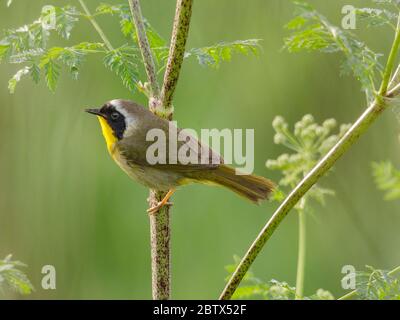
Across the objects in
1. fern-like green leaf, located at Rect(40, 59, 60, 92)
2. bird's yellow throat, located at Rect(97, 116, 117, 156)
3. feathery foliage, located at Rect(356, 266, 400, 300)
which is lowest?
feathery foliage, located at Rect(356, 266, 400, 300)

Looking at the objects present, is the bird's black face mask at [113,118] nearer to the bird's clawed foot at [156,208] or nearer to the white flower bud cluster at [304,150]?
the white flower bud cluster at [304,150]

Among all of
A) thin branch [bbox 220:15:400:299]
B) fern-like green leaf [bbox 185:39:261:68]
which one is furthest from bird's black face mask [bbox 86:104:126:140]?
thin branch [bbox 220:15:400:299]

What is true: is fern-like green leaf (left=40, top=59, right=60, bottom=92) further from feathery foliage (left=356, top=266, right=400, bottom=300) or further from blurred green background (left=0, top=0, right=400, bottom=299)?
blurred green background (left=0, top=0, right=400, bottom=299)

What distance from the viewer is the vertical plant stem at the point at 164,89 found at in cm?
188

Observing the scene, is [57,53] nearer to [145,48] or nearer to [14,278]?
[145,48]

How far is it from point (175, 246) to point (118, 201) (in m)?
0.46

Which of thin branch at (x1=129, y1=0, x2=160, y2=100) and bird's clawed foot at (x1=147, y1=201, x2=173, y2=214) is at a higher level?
thin branch at (x1=129, y1=0, x2=160, y2=100)

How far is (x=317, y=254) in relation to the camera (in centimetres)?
503

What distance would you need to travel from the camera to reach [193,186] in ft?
15.1

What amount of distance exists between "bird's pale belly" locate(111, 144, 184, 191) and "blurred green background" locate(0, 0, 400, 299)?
3.92 feet

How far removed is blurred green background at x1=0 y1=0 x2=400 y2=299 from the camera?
451cm

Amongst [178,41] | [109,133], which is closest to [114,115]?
[109,133]

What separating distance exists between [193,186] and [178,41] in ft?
9.02

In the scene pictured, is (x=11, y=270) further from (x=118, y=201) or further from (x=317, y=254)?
(x=317, y=254)
